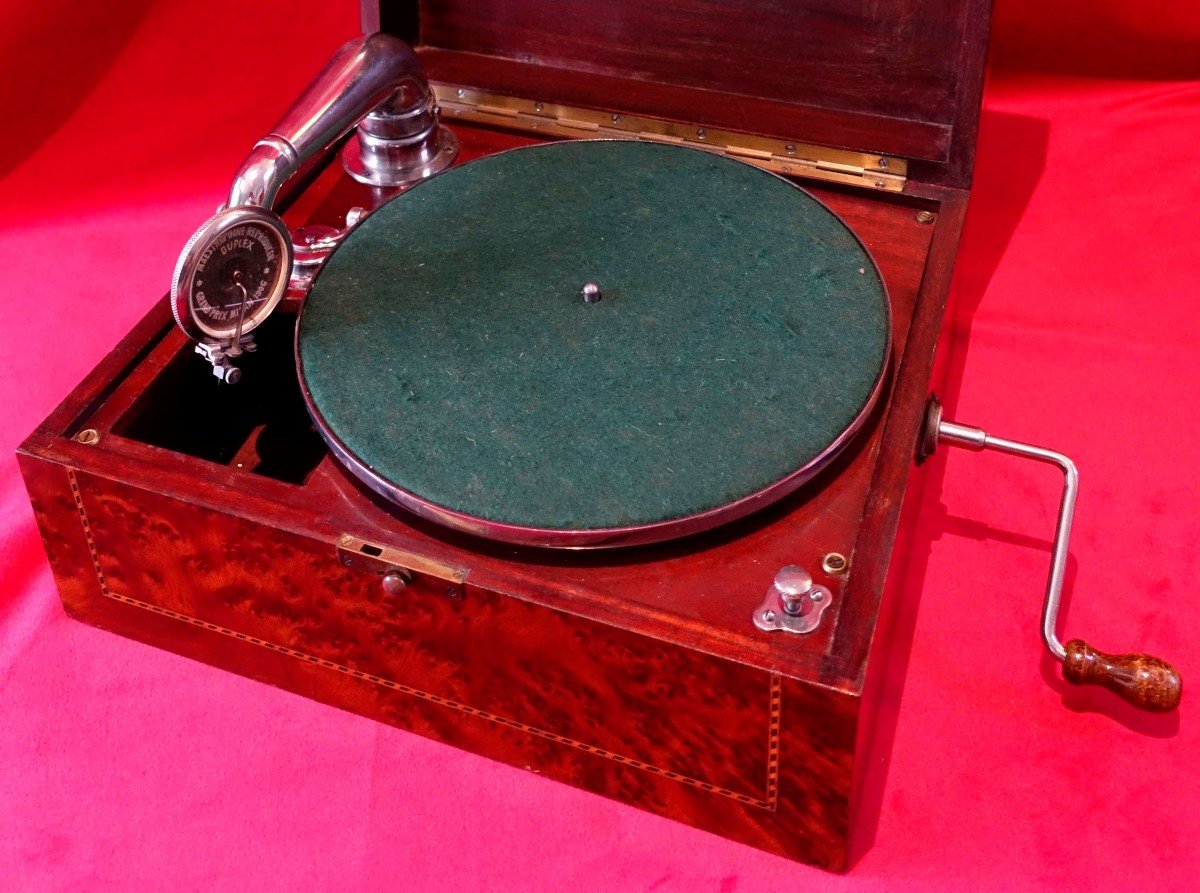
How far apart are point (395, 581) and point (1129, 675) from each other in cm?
65

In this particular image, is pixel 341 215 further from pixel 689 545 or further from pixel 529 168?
pixel 689 545

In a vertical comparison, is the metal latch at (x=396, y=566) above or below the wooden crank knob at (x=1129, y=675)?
above

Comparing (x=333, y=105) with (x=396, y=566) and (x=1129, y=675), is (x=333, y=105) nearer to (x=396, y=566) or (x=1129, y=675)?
(x=396, y=566)

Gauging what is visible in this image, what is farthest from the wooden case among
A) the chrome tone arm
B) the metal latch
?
the chrome tone arm

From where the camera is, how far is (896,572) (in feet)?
4.66

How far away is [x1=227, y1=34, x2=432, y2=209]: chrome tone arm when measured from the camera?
1440 millimetres

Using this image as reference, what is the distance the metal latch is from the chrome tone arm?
0.35m

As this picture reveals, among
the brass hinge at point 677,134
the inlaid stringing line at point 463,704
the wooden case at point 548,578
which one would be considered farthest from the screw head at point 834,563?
the brass hinge at point 677,134

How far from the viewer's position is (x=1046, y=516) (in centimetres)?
164

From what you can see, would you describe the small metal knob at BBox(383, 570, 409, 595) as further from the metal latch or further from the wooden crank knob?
the wooden crank knob

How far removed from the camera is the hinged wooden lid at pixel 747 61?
165 centimetres

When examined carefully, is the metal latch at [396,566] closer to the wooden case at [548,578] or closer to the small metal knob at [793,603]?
the wooden case at [548,578]

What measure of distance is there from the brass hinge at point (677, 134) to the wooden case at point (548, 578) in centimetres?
1

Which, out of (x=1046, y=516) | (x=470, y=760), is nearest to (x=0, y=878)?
(x=470, y=760)
